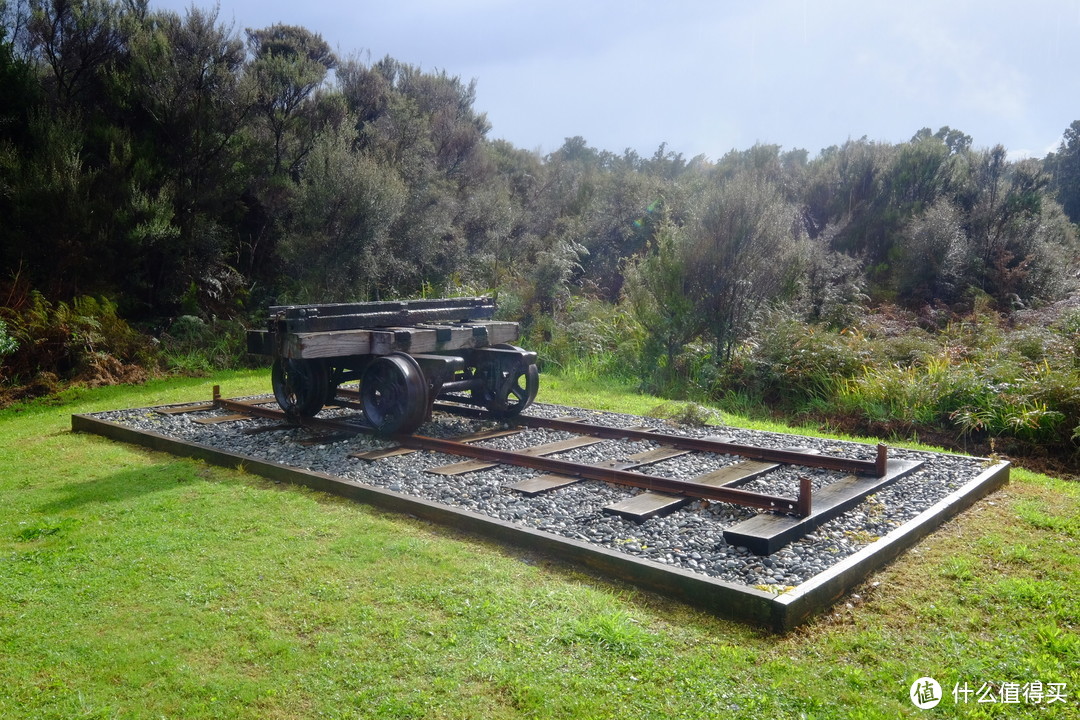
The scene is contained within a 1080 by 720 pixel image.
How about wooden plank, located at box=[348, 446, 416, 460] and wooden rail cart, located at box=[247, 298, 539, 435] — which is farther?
wooden rail cart, located at box=[247, 298, 539, 435]

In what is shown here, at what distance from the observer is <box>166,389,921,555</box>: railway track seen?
450 centimetres

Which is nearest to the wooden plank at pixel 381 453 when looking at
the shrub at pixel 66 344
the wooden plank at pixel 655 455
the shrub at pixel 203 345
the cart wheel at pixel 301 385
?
the cart wheel at pixel 301 385

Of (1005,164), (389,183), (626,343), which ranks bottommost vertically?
(626,343)

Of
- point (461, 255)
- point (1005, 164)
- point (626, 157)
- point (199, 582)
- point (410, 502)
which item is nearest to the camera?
point (199, 582)

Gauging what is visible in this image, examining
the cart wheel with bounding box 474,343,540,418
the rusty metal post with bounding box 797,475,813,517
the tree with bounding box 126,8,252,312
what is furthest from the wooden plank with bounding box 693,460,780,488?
the tree with bounding box 126,8,252,312

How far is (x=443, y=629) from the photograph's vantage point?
338cm

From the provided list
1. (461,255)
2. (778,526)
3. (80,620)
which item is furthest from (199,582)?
(461,255)

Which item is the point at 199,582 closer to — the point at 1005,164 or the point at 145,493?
the point at 145,493

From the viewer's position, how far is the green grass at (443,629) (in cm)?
287

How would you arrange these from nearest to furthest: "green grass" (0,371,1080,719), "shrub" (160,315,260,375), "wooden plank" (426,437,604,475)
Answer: "green grass" (0,371,1080,719)
"wooden plank" (426,437,604,475)
"shrub" (160,315,260,375)

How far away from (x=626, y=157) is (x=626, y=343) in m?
25.8

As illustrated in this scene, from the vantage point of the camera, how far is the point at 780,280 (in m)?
10.9

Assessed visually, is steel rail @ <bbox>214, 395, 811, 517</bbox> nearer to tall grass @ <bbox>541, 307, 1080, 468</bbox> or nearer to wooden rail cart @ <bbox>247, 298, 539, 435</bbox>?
wooden rail cart @ <bbox>247, 298, 539, 435</bbox>

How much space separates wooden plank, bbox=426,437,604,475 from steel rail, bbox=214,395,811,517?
0.10 meters
